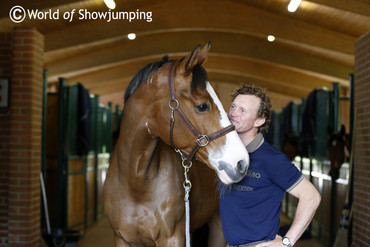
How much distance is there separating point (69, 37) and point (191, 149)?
15.4 feet

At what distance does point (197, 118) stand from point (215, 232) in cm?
150

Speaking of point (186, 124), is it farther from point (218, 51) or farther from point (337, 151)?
point (218, 51)

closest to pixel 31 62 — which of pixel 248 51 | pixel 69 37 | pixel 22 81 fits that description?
pixel 22 81

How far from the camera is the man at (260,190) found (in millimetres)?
1507

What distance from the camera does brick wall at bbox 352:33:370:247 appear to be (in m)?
3.67

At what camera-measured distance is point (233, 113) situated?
1737mm

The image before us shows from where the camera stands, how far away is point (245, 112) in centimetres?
169

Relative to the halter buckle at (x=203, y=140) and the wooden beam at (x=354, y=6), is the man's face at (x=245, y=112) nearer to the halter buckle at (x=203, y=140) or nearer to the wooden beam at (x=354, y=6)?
the halter buckle at (x=203, y=140)

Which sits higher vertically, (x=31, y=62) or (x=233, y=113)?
(x=31, y=62)

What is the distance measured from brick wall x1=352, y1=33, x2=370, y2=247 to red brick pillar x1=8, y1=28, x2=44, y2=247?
299 cm

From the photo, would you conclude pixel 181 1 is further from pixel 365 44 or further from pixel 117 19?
pixel 365 44

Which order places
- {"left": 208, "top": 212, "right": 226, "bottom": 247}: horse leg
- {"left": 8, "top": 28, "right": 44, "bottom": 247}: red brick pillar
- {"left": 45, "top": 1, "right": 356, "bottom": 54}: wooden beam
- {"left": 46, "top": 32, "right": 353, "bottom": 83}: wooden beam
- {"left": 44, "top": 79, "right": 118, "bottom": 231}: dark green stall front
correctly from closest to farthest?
1. {"left": 208, "top": 212, "right": 226, "bottom": 247}: horse leg
2. {"left": 8, "top": 28, "right": 44, "bottom": 247}: red brick pillar
3. {"left": 44, "top": 79, "right": 118, "bottom": 231}: dark green stall front
4. {"left": 45, "top": 1, "right": 356, "bottom": 54}: wooden beam
5. {"left": 46, "top": 32, "right": 353, "bottom": 83}: wooden beam

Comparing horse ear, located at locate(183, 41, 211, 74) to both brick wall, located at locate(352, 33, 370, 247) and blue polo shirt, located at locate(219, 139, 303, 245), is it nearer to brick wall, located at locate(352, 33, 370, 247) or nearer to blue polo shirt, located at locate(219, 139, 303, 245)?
blue polo shirt, located at locate(219, 139, 303, 245)

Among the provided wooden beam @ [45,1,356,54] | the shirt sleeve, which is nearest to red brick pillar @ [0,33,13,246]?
wooden beam @ [45,1,356,54]
